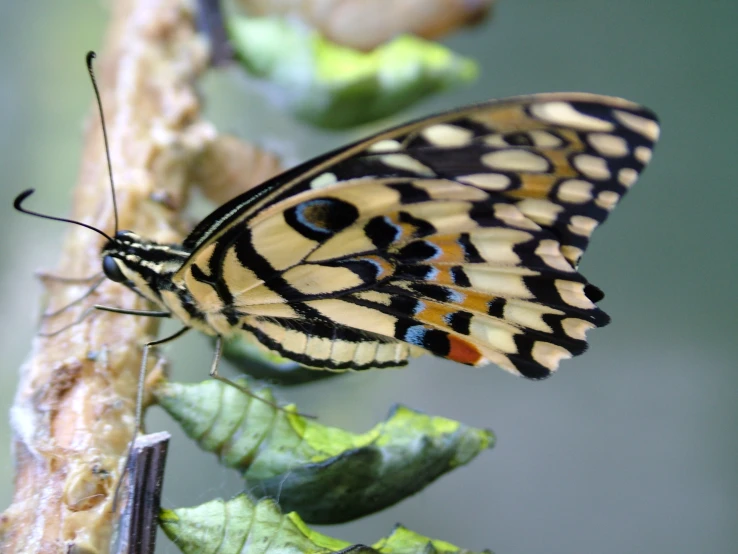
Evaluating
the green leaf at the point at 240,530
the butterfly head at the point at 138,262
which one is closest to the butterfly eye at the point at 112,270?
the butterfly head at the point at 138,262

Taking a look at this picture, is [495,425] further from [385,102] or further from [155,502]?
[155,502]

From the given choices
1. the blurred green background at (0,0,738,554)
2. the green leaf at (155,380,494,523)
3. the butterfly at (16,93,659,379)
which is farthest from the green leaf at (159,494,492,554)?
the blurred green background at (0,0,738,554)

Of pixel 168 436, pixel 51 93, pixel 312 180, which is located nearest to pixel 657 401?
pixel 312 180

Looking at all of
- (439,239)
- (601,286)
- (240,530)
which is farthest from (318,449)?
(601,286)

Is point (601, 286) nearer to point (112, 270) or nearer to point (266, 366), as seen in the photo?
point (266, 366)

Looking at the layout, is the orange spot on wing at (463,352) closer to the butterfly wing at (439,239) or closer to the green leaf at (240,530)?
the butterfly wing at (439,239)

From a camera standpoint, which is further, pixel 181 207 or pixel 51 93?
pixel 51 93
